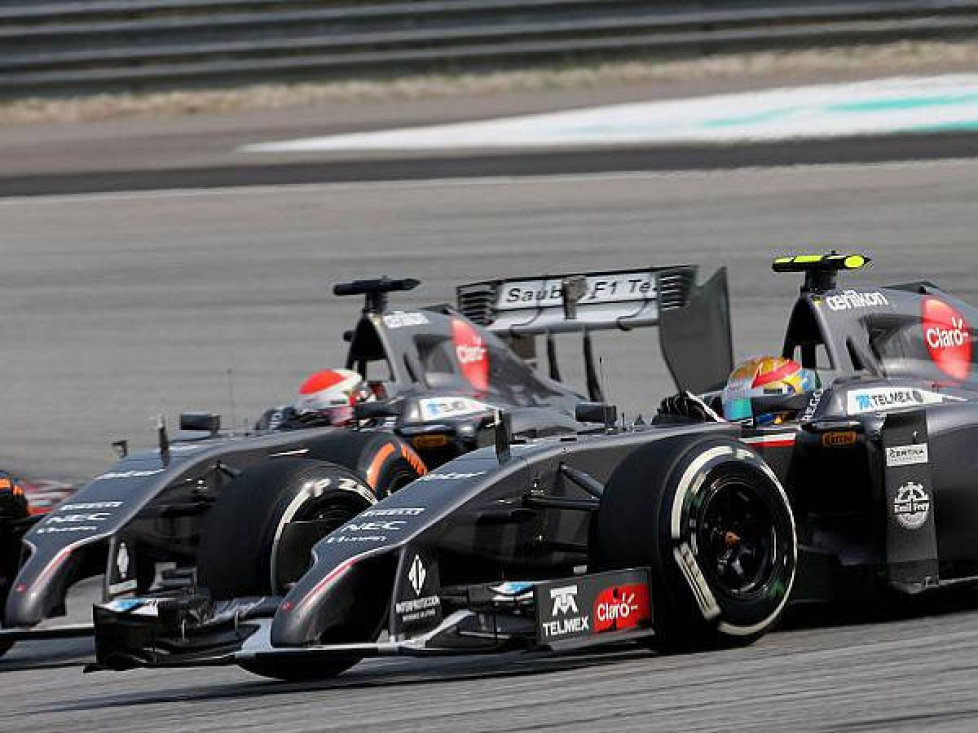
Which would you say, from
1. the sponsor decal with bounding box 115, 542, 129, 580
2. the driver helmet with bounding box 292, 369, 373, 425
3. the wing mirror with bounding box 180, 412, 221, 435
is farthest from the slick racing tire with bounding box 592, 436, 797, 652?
the driver helmet with bounding box 292, 369, 373, 425

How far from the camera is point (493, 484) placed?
793cm

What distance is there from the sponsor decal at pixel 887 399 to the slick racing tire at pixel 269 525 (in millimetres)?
2049

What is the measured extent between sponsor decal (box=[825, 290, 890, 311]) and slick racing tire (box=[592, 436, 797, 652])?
2031mm

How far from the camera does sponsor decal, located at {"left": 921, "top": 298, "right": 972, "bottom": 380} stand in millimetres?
9648

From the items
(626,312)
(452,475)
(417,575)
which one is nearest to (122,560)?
(452,475)

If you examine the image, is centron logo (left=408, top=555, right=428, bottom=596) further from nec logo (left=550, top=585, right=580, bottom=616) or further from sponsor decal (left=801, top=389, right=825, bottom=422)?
sponsor decal (left=801, top=389, right=825, bottom=422)

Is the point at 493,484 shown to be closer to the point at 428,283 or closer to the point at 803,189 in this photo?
the point at 428,283

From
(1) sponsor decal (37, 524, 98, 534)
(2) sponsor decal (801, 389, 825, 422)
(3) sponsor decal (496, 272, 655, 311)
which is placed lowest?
(1) sponsor decal (37, 524, 98, 534)

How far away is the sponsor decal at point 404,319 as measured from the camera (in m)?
12.8

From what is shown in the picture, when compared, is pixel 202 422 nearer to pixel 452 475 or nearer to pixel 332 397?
pixel 332 397

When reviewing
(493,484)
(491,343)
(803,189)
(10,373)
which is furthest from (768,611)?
(803,189)

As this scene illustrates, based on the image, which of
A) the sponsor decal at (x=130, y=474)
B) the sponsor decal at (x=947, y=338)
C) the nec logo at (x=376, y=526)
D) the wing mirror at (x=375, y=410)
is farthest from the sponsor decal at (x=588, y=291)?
the nec logo at (x=376, y=526)

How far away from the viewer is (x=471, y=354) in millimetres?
12938

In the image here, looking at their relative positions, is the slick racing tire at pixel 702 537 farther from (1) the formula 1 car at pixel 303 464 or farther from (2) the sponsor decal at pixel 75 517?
(2) the sponsor decal at pixel 75 517
